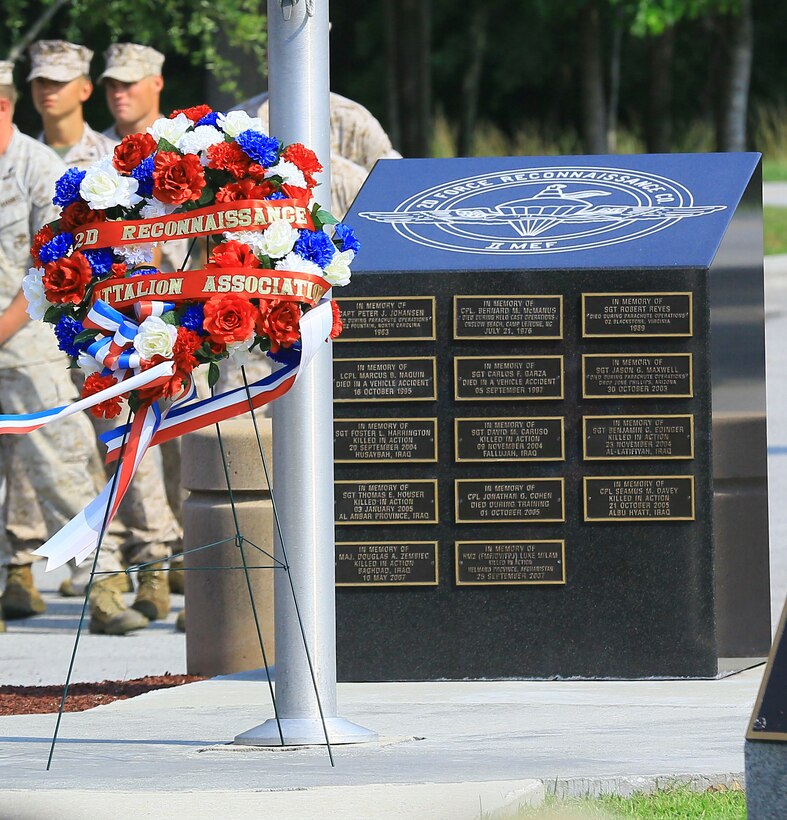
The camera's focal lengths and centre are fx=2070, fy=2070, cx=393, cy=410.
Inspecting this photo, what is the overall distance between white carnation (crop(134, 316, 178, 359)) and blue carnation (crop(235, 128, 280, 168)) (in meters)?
0.56

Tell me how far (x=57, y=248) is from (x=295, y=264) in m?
0.74

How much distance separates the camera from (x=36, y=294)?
6324 millimetres

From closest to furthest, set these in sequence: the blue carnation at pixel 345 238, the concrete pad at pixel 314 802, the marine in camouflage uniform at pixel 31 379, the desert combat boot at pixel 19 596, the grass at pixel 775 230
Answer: the concrete pad at pixel 314 802
the blue carnation at pixel 345 238
the marine in camouflage uniform at pixel 31 379
the desert combat boot at pixel 19 596
the grass at pixel 775 230

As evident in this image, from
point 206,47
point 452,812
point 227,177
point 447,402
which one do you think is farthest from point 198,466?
point 206,47

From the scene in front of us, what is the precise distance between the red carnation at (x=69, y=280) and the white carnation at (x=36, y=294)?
10 centimetres

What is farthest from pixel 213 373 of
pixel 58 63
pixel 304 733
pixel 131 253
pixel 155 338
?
pixel 58 63

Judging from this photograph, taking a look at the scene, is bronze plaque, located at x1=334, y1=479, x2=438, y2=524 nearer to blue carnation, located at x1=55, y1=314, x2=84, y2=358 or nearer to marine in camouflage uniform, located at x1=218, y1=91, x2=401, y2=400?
blue carnation, located at x1=55, y1=314, x2=84, y2=358

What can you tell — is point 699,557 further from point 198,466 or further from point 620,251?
point 198,466

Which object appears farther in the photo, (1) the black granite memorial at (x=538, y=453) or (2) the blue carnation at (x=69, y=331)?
(1) the black granite memorial at (x=538, y=453)

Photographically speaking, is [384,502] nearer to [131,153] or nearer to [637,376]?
[637,376]

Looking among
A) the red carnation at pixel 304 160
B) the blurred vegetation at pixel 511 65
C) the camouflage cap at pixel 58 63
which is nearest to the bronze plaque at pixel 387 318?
the red carnation at pixel 304 160

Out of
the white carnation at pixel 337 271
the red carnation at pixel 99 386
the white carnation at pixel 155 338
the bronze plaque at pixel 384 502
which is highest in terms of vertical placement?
the white carnation at pixel 337 271

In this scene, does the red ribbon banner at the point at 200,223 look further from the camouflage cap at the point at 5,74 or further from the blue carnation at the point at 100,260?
the camouflage cap at the point at 5,74

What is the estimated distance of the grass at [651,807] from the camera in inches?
201
